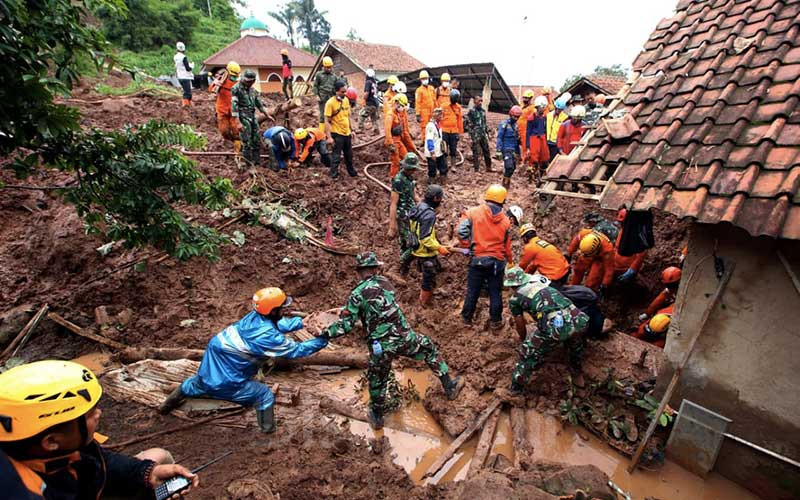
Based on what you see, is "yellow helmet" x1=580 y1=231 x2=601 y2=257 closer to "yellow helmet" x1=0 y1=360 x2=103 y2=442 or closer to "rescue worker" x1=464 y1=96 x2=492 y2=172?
"yellow helmet" x1=0 y1=360 x2=103 y2=442

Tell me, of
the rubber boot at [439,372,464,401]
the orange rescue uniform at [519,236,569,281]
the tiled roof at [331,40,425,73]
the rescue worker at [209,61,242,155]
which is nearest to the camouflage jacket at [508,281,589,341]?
the orange rescue uniform at [519,236,569,281]

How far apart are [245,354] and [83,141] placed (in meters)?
2.44

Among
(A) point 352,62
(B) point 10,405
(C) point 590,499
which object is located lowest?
(C) point 590,499

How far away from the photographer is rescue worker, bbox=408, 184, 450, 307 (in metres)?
6.12

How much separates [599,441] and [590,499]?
5.06 ft

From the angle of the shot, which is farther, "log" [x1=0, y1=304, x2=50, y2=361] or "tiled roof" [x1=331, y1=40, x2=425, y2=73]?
"tiled roof" [x1=331, y1=40, x2=425, y2=73]

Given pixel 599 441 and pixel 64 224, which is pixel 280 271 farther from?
pixel 599 441

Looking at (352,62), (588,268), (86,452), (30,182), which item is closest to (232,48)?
(352,62)

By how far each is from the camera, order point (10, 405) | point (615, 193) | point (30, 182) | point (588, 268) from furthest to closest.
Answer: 1. point (30, 182)
2. point (588, 268)
3. point (615, 193)
4. point (10, 405)

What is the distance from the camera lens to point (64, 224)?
Answer: 22.9 feet

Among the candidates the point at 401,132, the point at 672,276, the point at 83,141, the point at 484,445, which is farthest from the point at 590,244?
the point at 83,141

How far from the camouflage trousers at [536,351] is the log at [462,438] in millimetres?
404

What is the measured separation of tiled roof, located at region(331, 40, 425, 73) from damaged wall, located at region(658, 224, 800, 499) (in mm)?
24951

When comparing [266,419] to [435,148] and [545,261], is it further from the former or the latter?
[435,148]
